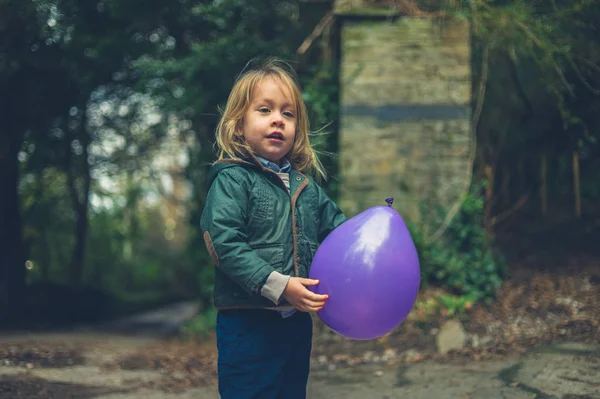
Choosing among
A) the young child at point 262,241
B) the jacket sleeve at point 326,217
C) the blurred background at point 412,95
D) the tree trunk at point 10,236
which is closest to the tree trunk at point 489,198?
the blurred background at point 412,95

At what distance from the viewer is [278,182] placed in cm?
230

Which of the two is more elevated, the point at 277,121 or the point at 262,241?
the point at 277,121

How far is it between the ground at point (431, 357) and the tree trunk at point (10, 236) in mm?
1204

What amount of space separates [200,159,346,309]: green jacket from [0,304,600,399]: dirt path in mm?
1499

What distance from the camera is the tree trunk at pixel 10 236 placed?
666 cm

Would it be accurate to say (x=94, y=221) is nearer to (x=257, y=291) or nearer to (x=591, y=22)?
(x=591, y=22)

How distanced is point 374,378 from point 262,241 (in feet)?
6.26

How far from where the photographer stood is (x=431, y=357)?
4086mm

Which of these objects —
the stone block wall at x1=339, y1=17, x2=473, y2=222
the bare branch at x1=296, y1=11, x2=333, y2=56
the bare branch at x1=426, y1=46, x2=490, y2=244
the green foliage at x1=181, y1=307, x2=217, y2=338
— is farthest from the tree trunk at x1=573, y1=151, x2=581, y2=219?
the green foliage at x1=181, y1=307, x2=217, y2=338

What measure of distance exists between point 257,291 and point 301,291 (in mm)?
145

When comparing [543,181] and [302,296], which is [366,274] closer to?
[302,296]

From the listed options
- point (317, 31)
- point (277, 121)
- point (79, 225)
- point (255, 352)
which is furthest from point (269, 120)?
point (79, 225)

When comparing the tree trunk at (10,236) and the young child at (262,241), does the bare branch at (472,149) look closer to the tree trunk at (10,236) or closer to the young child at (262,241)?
the young child at (262,241)

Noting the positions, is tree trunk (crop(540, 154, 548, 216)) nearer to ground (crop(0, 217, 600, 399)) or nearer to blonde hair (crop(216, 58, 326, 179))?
ground (crop(0, 217, 600, 399))
